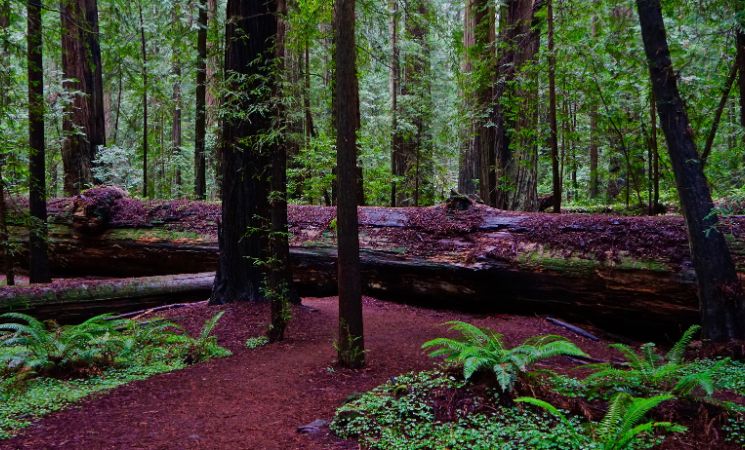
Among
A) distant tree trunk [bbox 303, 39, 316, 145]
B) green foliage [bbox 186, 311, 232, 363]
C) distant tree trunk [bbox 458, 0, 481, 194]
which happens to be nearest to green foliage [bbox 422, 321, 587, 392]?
green foliage [bbox 186, 311, 232, 363]

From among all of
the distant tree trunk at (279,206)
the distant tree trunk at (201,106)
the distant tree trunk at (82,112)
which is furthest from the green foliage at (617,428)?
the distant tree trunk at (82,112)

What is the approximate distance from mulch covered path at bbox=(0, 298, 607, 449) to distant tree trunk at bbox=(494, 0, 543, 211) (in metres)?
4.25

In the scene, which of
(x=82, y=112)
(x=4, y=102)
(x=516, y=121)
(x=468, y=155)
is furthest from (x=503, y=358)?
(x=82, y=112)

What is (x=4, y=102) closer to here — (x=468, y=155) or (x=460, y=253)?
(x=460, y=253)

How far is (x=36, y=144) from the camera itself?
852cm

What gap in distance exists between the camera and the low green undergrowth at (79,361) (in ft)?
16.3

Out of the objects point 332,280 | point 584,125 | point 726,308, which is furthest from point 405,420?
point 584,125

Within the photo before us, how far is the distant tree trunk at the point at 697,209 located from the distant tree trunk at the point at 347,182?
391cm

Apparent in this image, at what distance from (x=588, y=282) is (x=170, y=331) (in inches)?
276

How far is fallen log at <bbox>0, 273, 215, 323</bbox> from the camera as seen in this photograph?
8.70 m

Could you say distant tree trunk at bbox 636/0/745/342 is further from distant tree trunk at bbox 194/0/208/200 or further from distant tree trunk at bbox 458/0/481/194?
distant tree trunk at bbox 194/0/208/200

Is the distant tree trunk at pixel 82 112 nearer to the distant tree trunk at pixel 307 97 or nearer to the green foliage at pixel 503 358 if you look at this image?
the distant tree trunk at pixel 307 97

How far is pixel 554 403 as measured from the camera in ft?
14.2

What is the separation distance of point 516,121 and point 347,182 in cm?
724
